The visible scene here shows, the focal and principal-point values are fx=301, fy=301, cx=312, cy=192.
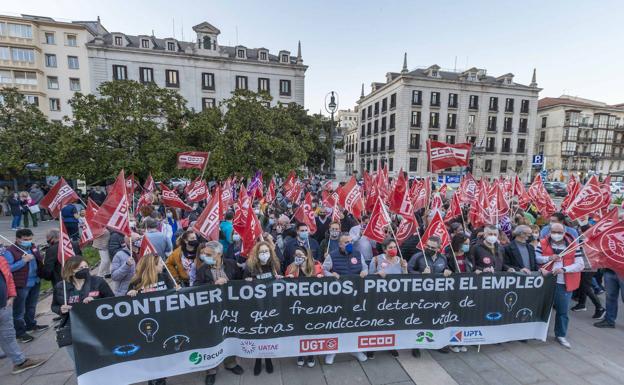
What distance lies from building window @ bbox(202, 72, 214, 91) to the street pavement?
1436 inches

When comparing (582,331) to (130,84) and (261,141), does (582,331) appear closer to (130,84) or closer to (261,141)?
(261,141)

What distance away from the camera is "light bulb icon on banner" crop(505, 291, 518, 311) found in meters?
4.68

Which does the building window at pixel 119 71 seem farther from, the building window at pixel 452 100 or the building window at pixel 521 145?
the building window at pixel 521 145

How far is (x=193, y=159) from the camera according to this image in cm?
1285

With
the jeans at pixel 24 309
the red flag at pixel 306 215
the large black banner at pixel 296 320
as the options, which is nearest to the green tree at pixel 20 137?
the jeans at pixel 24 309

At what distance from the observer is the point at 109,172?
1705cm

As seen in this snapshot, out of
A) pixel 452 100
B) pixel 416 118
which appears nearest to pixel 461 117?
pixel 452 100

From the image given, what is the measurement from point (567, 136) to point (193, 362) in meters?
74.8

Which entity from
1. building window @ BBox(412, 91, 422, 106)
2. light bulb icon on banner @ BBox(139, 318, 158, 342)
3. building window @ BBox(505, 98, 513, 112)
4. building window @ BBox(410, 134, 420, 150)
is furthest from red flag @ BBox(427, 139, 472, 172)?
building window @ BBox(505, 98, 513, 112)

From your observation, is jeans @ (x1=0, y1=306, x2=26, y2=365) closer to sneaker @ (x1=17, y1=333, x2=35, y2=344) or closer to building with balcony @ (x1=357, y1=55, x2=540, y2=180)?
sneaker @ (x1=17, y1=333, x2=35, y2=344)

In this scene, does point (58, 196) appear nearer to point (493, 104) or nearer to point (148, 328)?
point (148, 328)

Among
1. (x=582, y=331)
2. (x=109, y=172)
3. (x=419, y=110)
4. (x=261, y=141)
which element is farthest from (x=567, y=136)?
(x=109, y=172)

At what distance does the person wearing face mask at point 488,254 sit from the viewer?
16.8 feet

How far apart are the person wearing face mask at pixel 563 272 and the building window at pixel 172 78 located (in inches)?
1551
